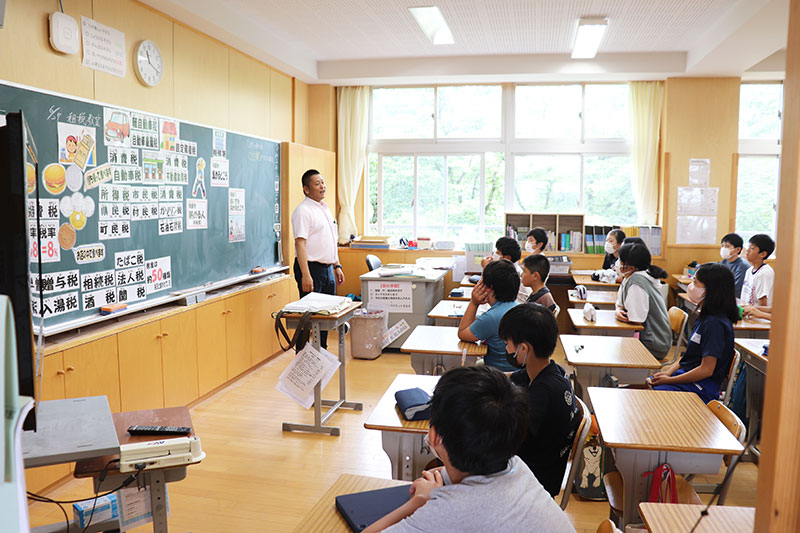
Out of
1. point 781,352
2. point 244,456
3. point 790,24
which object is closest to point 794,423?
point 781,352

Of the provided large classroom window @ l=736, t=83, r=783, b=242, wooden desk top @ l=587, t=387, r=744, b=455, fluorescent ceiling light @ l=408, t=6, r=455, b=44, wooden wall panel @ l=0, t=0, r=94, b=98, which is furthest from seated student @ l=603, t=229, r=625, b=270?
wooden wall panel @ l=0, t=0, r=94, b=98

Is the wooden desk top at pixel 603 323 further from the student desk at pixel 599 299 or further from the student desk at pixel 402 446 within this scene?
the student desk at pixel 402 446

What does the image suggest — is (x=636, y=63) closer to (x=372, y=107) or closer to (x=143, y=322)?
(x=372, y=107)

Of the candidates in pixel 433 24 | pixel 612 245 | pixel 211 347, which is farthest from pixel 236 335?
pixel 612 245

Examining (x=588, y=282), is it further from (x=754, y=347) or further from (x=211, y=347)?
(x=211, y=347)

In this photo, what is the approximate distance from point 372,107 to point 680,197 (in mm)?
3994

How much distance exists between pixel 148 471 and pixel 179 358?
2592 millimetres

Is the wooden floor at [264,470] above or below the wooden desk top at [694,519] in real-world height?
below

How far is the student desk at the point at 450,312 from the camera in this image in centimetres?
459

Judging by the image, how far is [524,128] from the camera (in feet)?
25.2

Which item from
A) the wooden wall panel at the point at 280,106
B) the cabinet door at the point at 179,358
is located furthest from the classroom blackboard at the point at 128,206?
the wooden wall panel at the point at 280,106

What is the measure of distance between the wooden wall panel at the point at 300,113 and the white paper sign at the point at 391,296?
218 centimetres

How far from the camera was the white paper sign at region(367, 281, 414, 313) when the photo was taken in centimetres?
624

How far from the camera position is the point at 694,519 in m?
1.63
